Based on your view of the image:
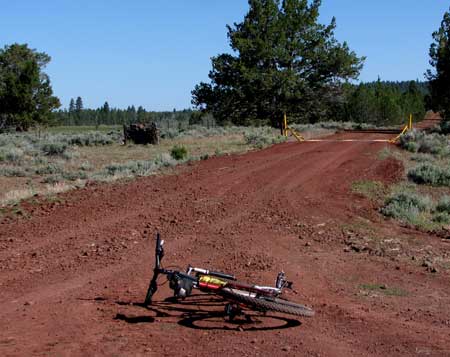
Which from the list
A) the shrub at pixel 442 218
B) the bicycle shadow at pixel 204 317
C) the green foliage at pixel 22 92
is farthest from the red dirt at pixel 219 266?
the green foliage at pixel 22 92

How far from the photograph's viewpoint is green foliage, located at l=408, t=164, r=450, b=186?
13.6m

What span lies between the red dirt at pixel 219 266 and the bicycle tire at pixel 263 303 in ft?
0.58

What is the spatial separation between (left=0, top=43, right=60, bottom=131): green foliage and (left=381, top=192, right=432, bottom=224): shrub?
4046 centimetres

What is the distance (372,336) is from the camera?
5320 mm

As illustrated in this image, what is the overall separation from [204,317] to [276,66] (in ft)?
112

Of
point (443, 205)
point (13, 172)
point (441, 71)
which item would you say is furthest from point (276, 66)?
point (443, 205)

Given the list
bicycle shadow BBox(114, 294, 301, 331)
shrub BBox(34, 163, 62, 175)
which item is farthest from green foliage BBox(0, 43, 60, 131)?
bicycle shadow BBox(114, 294, 301, 331)

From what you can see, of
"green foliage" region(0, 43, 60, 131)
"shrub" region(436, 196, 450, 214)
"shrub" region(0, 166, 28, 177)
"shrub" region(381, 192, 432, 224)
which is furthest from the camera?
"green foliage" region(0, 43, 60, 131)

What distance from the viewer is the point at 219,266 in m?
7.60

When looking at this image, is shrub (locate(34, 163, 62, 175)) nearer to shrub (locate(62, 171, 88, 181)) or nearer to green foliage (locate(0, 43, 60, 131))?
shrub (locate(62, 171, 88, 181))

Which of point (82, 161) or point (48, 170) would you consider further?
point (82, 161)

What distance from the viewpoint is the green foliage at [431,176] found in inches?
534

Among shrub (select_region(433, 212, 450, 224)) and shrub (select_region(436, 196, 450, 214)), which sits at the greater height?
shrub (select_region(436, 196, 450, 214))

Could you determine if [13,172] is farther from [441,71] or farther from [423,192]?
[441,71]
